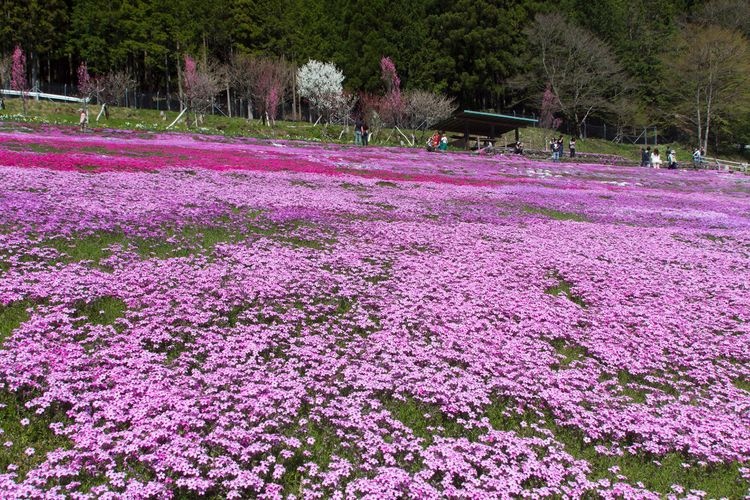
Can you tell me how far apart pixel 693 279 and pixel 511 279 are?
4931mm

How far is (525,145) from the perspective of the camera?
74.8 m

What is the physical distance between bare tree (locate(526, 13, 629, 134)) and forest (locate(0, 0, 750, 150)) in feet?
0.71

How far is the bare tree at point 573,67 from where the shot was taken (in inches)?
3140

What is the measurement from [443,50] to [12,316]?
8477 cm

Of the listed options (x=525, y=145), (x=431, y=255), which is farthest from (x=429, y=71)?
(x=431, y=255)

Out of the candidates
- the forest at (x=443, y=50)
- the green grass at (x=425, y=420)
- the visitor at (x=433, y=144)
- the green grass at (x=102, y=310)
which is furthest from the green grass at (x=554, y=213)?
the forest at (x=443, y=50)

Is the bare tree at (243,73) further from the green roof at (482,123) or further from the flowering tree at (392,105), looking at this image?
the green roof at (482,123)

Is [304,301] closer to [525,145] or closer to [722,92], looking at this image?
[525,145]

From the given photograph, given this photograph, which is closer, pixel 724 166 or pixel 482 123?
pixel 482 123

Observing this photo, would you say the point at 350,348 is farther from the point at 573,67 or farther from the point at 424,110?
the point at 573,67

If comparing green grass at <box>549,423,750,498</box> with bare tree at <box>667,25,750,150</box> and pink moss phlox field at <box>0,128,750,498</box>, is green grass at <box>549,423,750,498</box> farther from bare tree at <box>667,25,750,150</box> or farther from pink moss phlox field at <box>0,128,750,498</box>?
bare tree at <box>667,25,750,150</box>

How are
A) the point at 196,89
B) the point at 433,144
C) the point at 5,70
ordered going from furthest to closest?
the point at 5,70 < the point at 196,89 < the point at 433,144

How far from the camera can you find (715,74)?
7544 cm

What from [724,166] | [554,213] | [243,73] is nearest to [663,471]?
[554,213]
